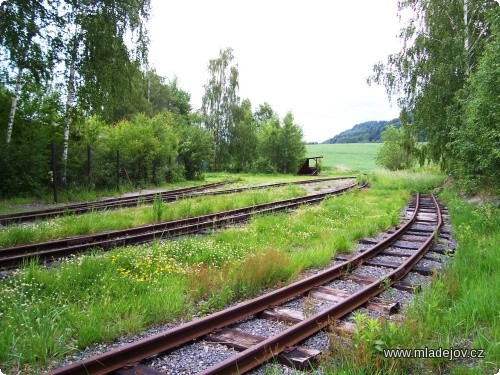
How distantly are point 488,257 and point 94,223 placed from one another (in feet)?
30.4

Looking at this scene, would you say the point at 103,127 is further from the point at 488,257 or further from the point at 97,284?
the point at 488,257

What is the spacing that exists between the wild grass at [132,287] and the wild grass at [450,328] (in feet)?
7.38

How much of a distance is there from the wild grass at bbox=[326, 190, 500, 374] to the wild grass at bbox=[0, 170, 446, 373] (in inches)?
88.6

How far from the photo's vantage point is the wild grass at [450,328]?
342 cm

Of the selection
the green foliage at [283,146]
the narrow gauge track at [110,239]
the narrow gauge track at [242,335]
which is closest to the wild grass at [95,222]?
the narrow gauge track at [110,239]

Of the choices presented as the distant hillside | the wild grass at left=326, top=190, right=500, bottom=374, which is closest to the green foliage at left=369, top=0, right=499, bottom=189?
the wild grass at left=326, top=190, right=500, bottom=374

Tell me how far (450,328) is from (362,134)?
16183cm

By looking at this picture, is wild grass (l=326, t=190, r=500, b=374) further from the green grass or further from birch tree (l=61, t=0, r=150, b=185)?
birch tree (l=61, t=0, r=150, b=185)

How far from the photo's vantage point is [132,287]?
5516 millimetres

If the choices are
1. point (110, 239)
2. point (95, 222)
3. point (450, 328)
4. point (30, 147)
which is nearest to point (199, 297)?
point (450, 328)

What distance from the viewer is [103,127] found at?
862 inches

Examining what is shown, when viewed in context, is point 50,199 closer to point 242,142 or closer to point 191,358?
point 191,358

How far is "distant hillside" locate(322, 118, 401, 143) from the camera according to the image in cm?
14541

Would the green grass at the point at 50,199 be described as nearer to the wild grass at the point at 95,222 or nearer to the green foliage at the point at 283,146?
the wild grass at the point at 95,222
